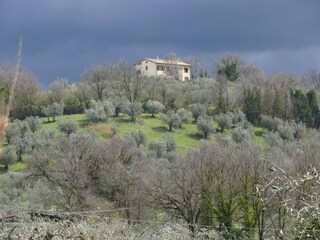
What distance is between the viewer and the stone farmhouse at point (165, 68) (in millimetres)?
124375

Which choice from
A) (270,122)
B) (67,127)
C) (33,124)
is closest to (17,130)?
(33,124)

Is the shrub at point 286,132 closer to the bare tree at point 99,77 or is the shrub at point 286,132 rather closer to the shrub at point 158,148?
the shrub at point 158,148

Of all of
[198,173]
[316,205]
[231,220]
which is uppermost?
[316,205]

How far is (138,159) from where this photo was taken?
46.5 meters

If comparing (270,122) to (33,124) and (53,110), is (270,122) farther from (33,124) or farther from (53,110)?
(33,124)

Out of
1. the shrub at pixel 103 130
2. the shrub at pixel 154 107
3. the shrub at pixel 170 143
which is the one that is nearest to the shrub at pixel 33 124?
the shrub at pixel 103 130

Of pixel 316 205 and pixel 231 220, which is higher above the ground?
pixel 316 205

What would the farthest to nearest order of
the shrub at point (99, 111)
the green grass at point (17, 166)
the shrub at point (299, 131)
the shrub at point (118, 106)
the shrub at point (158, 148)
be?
the shrub at point (118, 106), the shrub at point (299, 131), the shrub at point (99, 111), the shrub at point (158, 148), the green grass at point (17, 166)

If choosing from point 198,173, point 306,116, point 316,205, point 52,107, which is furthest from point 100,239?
point 306,116

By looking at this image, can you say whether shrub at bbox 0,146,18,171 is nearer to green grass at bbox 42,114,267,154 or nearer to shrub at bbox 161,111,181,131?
green grass at bbox 42,114,267,154

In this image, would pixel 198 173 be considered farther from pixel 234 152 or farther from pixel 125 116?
pixel 125 116

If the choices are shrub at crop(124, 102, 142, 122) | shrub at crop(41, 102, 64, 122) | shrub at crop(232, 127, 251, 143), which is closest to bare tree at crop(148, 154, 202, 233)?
shrub at crop(232, 127, 251, 143)

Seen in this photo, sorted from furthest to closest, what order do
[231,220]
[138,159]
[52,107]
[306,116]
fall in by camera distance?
[306,116], [52,107], [138,159], [231,220]

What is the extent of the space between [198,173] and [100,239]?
2447 cm
